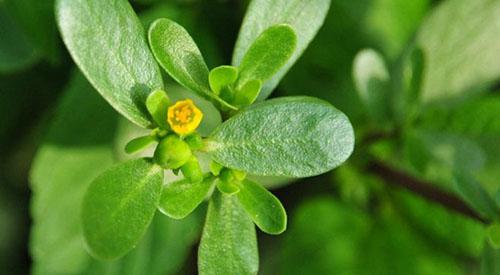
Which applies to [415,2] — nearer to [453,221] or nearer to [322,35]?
[322,35]

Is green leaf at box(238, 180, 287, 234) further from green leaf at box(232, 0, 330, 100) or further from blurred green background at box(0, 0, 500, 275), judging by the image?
blurred green background at box(0, 0, 500, 275)

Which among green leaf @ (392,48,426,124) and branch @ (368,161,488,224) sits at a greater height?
green leaf @ (392,48,426,124)

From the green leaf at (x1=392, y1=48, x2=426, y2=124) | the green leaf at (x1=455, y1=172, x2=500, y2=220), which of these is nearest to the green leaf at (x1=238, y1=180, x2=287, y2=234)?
the green leaf at (x1=455, y1=172, x2=500, y2=220)

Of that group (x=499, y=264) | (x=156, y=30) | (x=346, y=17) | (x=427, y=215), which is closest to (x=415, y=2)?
(x=346, y=17)

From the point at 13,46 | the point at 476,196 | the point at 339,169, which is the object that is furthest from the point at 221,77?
the point at 339,169

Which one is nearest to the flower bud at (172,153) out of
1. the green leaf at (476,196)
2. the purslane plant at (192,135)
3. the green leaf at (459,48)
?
the purslane plant at (192,135)

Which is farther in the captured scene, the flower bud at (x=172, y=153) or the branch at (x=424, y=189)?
the branch at (x=424, y=189)

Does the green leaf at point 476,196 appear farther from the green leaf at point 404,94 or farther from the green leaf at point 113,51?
the green leaf at point 113,51
